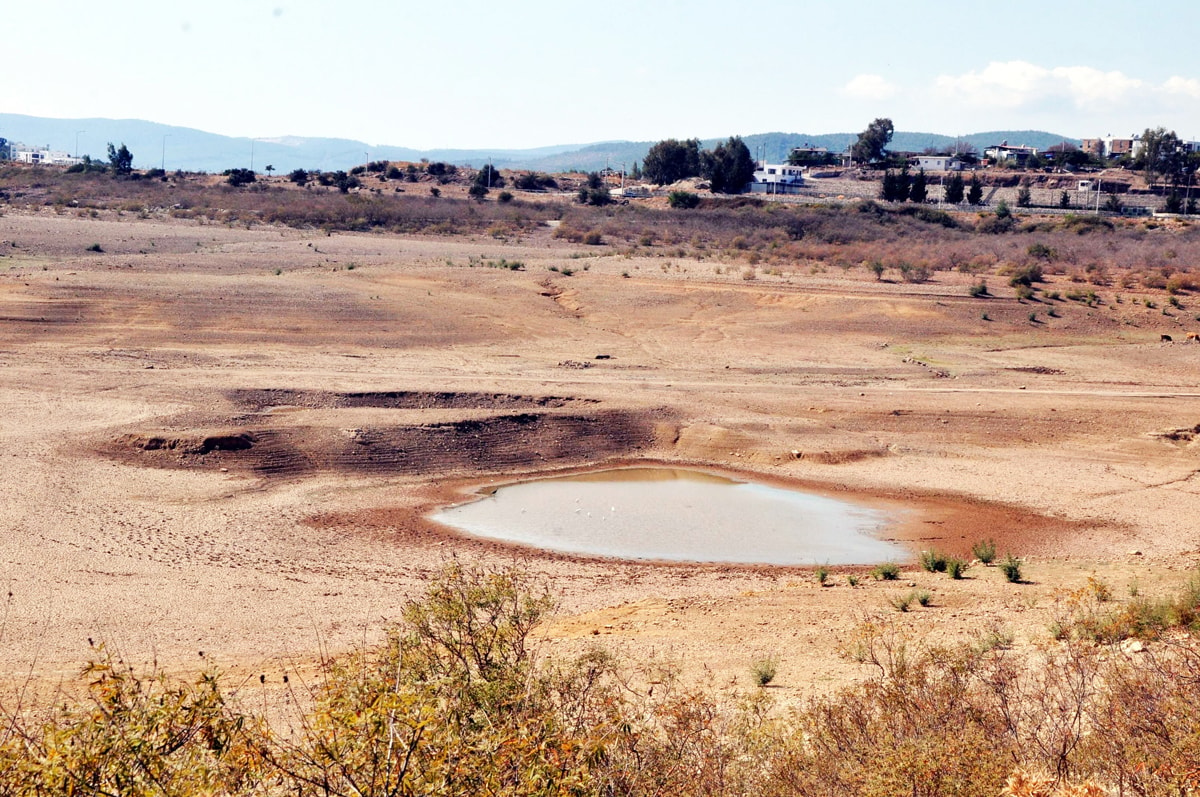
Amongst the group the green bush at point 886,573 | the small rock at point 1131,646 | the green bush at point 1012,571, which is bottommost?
the green bush at point 886,573

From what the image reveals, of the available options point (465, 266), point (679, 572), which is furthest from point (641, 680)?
point (465, 266)

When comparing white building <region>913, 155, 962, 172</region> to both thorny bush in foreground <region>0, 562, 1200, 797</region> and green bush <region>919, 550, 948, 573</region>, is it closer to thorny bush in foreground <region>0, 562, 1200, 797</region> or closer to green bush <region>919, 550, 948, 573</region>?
green bush <region>919, 550, 948, 573</region>

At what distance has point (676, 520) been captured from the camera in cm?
1852

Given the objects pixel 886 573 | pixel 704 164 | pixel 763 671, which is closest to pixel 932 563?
pixel 886 573

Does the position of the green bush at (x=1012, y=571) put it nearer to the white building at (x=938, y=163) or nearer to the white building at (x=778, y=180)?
the white building at (x=778, y=180)

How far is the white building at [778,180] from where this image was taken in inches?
4154

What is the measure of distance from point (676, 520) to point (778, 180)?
94.8m

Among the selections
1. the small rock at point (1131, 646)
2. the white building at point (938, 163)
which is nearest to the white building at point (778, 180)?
the white building at point (938, 163)

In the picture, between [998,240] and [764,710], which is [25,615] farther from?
[998,240]

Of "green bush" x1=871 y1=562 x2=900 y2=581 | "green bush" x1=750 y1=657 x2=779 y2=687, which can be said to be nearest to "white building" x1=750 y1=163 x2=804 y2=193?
"green bush" x1=871 y1=562 x2=900 y2=581

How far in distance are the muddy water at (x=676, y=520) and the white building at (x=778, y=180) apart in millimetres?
86290

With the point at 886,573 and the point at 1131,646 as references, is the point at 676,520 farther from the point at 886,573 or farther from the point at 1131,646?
the point at 1131,646

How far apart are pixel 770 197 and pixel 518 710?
292 ft

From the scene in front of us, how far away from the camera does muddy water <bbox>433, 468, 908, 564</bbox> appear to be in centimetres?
1705
